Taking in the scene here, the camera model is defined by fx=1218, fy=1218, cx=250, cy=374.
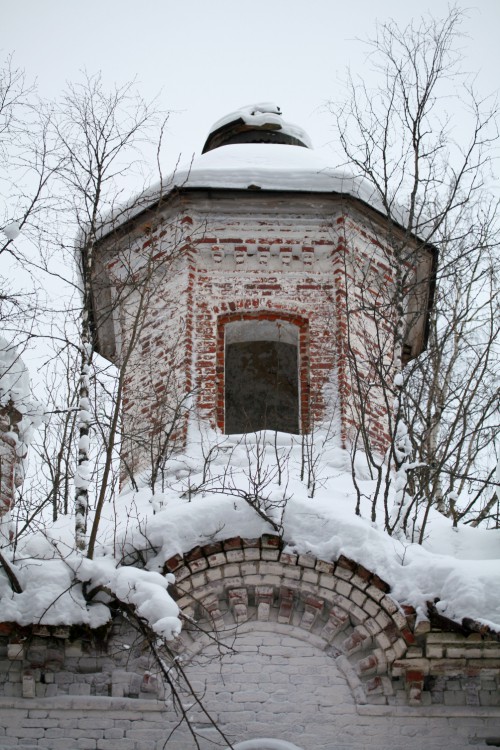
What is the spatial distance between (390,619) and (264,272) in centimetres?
394

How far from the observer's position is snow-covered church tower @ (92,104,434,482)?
32.2 feet

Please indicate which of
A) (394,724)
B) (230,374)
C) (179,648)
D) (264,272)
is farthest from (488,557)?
(230,374)

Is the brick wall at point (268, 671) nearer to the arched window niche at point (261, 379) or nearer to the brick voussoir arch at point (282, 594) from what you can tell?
the brick voussoir arch at point (282, 594)

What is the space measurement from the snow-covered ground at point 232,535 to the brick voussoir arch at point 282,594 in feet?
0.25

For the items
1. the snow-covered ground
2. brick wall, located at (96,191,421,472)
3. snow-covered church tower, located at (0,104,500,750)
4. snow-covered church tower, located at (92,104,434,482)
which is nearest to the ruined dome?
snow-covered church tower, located at (92,104,434,482)

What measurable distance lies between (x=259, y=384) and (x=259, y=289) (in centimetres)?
163

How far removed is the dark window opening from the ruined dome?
7.61ft

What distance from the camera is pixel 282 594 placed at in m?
7.66

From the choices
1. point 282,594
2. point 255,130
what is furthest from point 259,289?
point 282,594

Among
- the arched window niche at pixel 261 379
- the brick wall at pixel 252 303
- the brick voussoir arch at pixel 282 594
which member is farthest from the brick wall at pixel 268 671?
the arched window niche at pixel 261 379

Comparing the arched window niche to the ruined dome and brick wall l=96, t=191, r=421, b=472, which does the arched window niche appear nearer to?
brick wall l=96, t=191, r=421, b=472

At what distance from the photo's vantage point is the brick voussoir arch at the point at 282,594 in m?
7.48

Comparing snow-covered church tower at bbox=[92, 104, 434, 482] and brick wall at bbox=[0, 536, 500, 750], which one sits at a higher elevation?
snow-covered church tower at bbox=[92, 104, 434, 482]

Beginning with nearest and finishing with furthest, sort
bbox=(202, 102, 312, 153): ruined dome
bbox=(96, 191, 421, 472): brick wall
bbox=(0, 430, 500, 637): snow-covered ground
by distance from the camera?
bbox=(0, 430, 500, 637): snow-covered ground < bbox=(96, 191, 421, 472): brick wall < bbox=(202, 102, 312, 153): ruined dome
